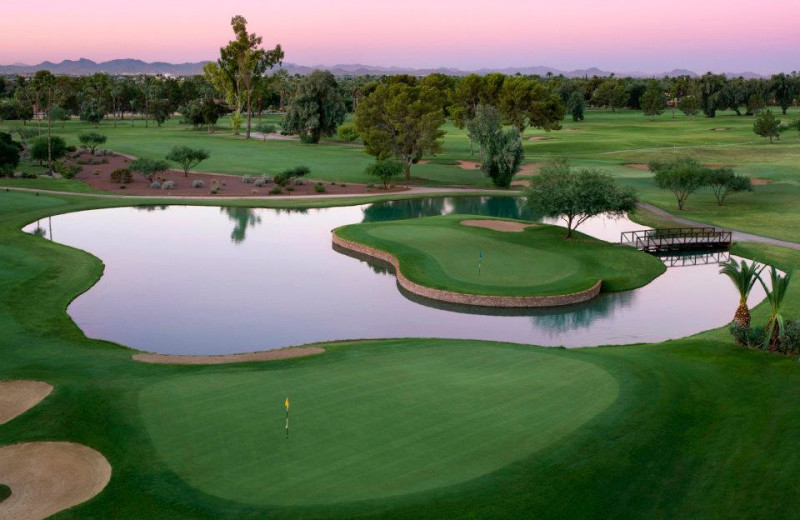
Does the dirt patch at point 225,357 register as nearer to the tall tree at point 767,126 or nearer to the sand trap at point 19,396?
the sand trap at point 19,396

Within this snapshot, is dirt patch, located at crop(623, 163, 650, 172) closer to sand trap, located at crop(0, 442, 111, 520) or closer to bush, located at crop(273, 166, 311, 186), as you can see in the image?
bush, located at crop(273, 166, 311, 186)

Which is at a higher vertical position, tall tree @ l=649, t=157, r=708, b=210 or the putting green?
tall tree @ l=649, t=157, r=708, b=210

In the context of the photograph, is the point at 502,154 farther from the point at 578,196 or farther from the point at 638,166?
the point at 578,196

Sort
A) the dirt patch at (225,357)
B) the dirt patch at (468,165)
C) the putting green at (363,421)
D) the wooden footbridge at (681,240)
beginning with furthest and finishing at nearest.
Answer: the dirt patch at (468,165) → the wooden footbridge at (681,240) → the dirt patch at (225,357) → the putting green at (363,421)

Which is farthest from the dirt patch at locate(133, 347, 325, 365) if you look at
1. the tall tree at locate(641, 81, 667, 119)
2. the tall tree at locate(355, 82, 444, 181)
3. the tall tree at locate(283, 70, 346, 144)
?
the tall tree at locate(641, 81, 667, 119)

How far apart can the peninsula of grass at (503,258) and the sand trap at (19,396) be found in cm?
2400

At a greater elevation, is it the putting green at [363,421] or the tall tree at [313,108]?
the tall tree at [313,108]

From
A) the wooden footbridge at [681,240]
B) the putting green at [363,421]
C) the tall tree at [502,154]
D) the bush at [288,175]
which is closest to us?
the putting green at [363,421]

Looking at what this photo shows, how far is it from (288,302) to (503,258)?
51.9 feet

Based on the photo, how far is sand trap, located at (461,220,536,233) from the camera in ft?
199

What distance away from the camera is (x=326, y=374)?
1040 inches

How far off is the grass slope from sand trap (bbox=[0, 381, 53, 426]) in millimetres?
460

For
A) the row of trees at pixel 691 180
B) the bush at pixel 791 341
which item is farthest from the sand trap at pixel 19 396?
the row of trees at pixel 691 180

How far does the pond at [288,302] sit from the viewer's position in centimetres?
3800
